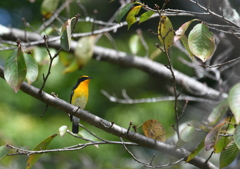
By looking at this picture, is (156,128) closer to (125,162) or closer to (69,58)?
(69,58)

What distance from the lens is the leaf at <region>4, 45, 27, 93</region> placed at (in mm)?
1810

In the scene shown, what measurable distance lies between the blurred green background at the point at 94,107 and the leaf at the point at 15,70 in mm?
3063

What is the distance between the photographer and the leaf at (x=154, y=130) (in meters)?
2.34

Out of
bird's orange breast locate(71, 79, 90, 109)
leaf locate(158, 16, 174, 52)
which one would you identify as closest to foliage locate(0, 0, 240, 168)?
leaf locate(158, 16, 174, 52)

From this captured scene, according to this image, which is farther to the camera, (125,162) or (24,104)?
(24,104)

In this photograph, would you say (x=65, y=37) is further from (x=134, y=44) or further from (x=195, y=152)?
(x=134, y=44)

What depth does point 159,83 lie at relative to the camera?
5.85 m

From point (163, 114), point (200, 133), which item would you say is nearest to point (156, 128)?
point (200, 133)

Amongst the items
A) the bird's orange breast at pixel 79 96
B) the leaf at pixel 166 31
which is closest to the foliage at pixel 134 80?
the leaf at pixel 166 31

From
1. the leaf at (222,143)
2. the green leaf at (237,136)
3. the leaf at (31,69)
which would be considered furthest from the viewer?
the leaf at (222,143)

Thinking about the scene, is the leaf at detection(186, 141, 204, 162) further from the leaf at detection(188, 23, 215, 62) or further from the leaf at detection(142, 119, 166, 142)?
the leaf at detection(188, 23, 215, 62)

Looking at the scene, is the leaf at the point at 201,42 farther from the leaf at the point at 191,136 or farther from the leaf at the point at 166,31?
the leaf at the point at 191,136

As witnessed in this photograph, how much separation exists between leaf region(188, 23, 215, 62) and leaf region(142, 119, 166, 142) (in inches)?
26.2

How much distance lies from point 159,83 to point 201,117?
2.13m
